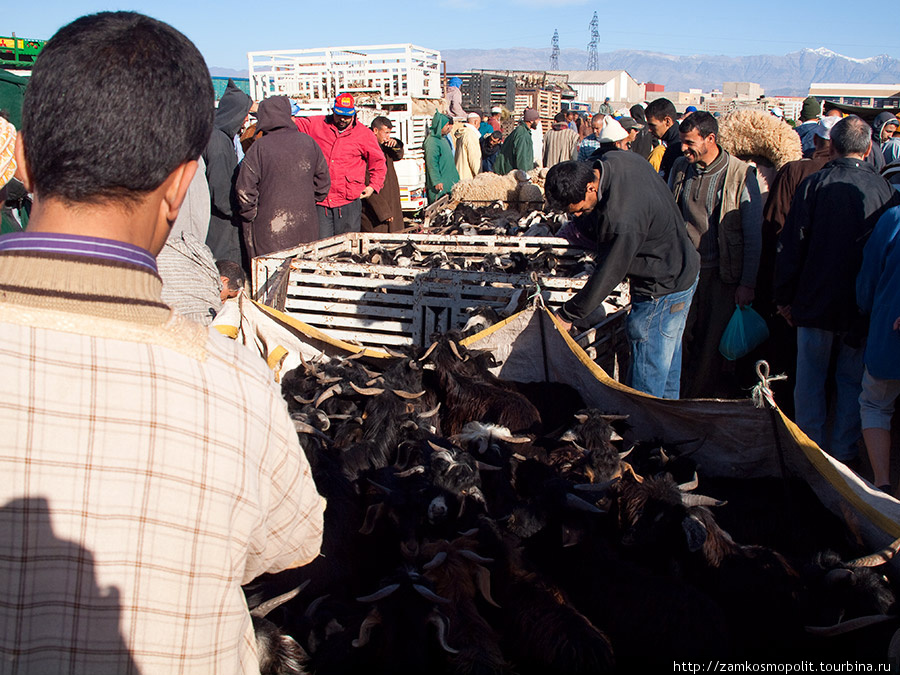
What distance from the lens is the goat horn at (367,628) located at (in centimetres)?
253

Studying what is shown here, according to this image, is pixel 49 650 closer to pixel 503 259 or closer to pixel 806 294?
pixel 806 294

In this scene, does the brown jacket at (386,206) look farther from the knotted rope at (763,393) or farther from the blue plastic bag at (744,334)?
the knotted rope at (763,393)

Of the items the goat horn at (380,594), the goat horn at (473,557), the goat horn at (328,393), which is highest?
the goat horn at (328,393)

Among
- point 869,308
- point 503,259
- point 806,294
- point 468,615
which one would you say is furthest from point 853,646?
point 503,259

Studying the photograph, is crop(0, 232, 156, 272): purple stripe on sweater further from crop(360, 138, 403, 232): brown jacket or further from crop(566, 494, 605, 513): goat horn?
crop(360, 138, 403, 232): brown jacket

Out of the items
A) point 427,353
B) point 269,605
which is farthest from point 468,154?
point 269,605

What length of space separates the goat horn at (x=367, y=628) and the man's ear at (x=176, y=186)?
6.27 ft

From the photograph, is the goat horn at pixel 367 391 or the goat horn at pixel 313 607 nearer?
the goat horn at pixel 313 607

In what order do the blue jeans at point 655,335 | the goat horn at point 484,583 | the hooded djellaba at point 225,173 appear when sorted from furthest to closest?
1. the hooded djellaba at point 225,173
2. the blue jeans at point 655,335
3. the goat horn at point 484,583

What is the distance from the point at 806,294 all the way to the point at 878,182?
37.9 inches

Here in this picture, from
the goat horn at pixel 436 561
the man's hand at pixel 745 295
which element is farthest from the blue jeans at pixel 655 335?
the goat horn at pixel 436 561

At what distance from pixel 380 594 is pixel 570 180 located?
288cm

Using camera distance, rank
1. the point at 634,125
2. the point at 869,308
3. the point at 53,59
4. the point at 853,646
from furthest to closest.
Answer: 1. the point at 634,125
2. the point at 869,308
3. the point at 853,646
4. the point at 53,59

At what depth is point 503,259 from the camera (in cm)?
766
